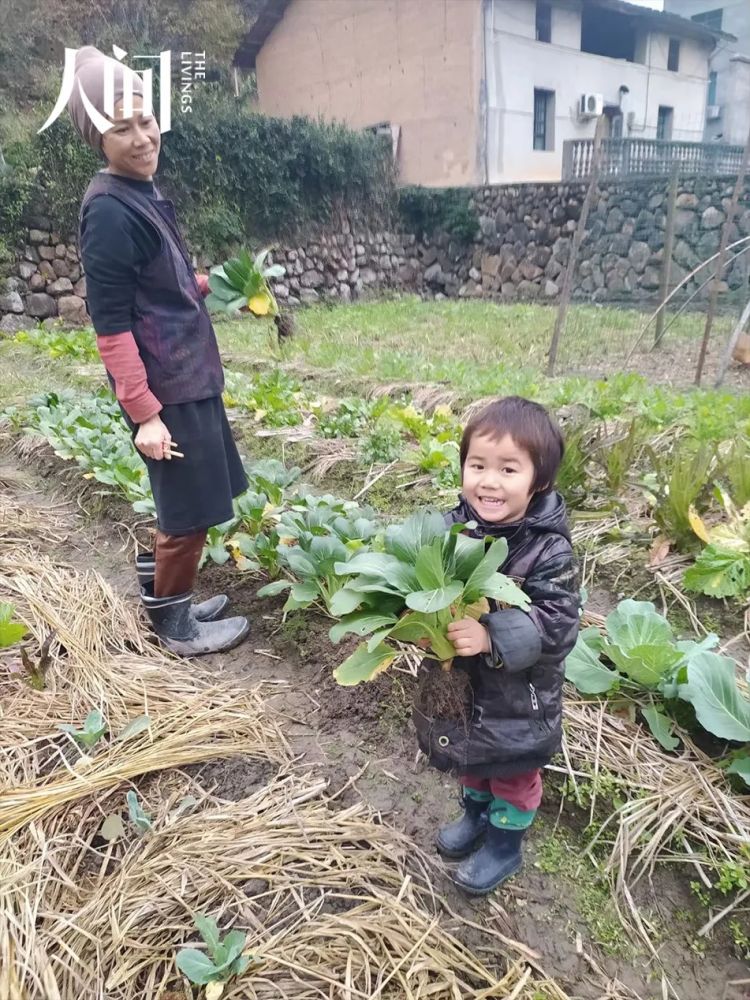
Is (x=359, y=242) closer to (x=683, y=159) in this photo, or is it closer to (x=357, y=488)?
(x=683, y=159)

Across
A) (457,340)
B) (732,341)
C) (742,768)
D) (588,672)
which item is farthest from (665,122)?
(742,768)

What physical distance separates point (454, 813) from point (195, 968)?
0.69 meters

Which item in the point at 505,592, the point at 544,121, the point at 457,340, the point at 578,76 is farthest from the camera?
the point at 578,76

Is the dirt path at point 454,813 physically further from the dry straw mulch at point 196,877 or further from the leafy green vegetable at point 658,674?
the leafy green vegetable at point 658,674

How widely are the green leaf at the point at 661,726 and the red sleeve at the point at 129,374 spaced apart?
1.59 metres

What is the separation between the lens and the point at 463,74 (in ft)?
44.6

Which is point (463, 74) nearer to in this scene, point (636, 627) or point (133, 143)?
point (133, 143)

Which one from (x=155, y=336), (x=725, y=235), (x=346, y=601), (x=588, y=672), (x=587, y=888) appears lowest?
(x=587, y=888)

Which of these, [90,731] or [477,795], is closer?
[477,795]

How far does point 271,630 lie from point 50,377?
477 centimetres

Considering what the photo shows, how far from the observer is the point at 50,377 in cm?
620

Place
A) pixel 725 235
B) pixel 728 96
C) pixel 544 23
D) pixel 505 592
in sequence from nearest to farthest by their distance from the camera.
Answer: pixel 505 592 → pixel 725 235 → pixel 544 23 → pixel 728 96

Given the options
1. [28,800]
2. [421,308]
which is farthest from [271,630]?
[421,308]

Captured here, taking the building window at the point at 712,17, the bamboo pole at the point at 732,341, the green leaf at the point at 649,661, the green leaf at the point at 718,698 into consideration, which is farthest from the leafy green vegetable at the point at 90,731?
the building window at the point at 712,17
